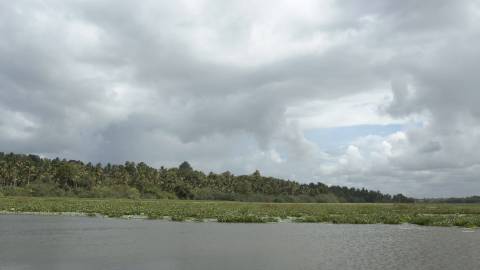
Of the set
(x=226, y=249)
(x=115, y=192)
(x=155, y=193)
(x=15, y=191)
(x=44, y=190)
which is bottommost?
Result: (x=226, y=249)

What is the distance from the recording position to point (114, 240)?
40344 millimetres

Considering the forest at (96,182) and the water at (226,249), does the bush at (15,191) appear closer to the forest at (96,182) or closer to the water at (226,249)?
the forest at (96,182)

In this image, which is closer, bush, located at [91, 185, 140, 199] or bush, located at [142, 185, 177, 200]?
bush, located at [91, 185, 140, 199]

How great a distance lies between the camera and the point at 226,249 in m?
35.2

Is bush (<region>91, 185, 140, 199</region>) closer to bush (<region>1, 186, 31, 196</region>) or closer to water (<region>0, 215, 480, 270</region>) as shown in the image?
bush (<region>1, 186, 31, 196</region>)


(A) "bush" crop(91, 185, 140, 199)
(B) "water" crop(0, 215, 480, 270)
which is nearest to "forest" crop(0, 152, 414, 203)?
(A) "bush" crop(91, 185, 140, 199)

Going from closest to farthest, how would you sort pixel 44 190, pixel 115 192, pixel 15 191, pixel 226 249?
pixel 226 249 < pixel 15 191 < pixel 44 190 < pixel 115 192

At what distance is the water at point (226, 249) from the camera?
2839cm

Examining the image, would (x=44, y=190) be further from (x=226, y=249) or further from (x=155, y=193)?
(x=226, y=249)

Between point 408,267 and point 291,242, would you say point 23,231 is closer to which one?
point 291,242

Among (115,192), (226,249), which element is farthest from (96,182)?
(226,249)

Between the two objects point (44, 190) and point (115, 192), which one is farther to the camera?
point (115, 192)

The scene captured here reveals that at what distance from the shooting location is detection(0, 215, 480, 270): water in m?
28.4

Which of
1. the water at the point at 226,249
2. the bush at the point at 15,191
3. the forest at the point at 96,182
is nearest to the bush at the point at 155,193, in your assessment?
the forest at the point at 96,182
